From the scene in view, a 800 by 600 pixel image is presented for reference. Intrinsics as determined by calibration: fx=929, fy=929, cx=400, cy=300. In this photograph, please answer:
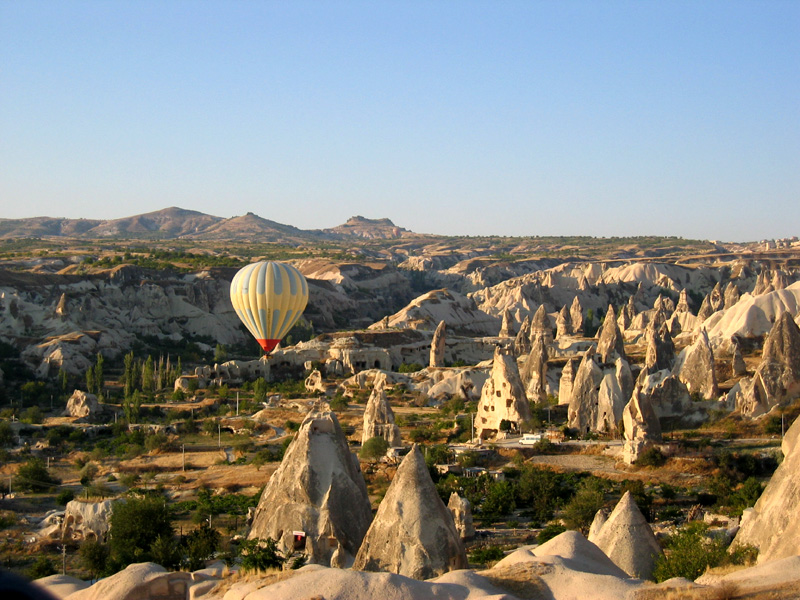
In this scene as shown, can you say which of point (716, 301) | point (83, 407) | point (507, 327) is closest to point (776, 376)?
point (83, 407)

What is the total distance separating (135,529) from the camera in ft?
55.7

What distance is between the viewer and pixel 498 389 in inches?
1203

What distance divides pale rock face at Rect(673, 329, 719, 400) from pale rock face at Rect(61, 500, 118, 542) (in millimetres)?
21774

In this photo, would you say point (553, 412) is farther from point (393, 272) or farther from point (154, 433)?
point (393, 272)

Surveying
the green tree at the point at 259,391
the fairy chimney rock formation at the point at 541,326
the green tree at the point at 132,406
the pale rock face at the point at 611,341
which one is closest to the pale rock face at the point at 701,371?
the pale rock face at the point at 611,341

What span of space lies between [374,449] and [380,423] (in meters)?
1.29

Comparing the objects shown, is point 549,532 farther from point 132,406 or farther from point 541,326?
point 541,326

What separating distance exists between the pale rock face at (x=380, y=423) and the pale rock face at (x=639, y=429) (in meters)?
6.73

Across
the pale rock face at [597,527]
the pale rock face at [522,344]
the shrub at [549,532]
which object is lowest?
the shrub at [549,532]

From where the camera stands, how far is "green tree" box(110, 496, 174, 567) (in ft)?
54.4

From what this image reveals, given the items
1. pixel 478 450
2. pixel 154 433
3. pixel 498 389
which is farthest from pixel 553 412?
pixel 154 433

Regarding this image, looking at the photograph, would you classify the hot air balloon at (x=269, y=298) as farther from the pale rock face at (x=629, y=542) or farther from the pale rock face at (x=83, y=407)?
the pale rock face at (x=629, y=542)

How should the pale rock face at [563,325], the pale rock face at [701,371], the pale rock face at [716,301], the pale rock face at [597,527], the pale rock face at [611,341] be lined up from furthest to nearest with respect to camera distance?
the pale rock face at [716,301] < the pale rock face at [563,325] < the pale rock face at [611,341] < the pale rock face at [701,371] < the pale rock face at [597,527]

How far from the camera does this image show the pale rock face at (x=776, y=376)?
97.9 feet
